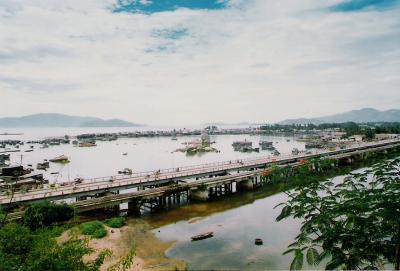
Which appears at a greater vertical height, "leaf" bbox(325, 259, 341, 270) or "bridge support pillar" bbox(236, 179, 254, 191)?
"leaf" bbox(325, 259, 341, 270)

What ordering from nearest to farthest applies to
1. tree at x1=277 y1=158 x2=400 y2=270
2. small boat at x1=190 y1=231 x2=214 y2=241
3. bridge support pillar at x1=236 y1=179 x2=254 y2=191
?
tree at x1=277 y1=158 x2=400 y2=270 < small boat at x1=190 y1=231 x2=214 y2=241 < bridge support pillar at x1=236 y1=179 x2=254 y2=191

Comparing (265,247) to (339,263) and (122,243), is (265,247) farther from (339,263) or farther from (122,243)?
(339,263)

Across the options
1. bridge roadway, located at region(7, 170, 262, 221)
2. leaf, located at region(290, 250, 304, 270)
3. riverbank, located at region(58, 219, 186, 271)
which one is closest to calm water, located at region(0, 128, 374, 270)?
riverbank, located at region(58, 219, 186, 271)

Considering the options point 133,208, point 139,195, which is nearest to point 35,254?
point 133,208

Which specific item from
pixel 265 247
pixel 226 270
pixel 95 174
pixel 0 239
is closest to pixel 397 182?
pixel 0 239

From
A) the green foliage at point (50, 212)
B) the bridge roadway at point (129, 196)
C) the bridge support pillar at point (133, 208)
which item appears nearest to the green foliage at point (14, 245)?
the green foliage at point (50, 212)

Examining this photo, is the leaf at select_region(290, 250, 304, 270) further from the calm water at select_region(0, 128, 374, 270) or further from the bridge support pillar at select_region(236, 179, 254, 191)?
the bridge support pillar at select_region(236, 179, 254, 191)

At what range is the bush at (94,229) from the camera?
29.6m

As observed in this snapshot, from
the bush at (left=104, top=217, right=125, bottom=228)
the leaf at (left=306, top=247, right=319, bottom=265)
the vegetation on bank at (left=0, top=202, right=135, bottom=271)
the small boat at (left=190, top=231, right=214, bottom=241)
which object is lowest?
the small boat at (left=190, top=231, right=214, bottom=241)

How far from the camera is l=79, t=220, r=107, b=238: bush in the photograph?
97.0 feet

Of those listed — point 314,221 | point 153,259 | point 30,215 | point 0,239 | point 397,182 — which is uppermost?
point 397,182

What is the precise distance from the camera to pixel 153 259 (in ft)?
84.1

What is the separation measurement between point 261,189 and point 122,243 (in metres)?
31.7

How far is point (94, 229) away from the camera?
30547 millimetres
